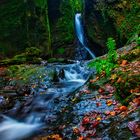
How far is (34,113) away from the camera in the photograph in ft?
23.0

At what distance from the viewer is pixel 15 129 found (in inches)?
257

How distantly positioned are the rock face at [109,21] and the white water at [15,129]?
27.6ft

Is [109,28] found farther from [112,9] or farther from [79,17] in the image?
[79,17]

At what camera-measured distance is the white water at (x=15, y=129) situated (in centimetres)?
615

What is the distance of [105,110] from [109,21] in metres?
12.2

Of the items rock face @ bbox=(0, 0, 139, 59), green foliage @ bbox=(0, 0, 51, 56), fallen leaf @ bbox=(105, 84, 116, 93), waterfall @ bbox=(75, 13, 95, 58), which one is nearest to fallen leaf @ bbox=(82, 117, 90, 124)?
fallen leaf @ bbox=(105, 84, 116, 93)

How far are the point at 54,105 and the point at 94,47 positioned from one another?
12669 millimetres

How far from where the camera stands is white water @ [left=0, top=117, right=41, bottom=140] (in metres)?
6.15

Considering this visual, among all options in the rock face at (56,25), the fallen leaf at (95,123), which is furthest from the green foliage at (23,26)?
the fallen leaf at (95,123)

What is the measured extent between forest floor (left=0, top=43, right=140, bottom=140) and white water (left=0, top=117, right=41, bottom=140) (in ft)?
2.03

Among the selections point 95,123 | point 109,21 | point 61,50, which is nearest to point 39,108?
point 95,123

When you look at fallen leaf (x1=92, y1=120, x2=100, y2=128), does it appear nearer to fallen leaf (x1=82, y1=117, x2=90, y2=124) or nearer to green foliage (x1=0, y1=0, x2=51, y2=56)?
fallen leaf (x1=82, y1=117, x2=90, y2=124)

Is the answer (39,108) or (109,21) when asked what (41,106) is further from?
(109,21)

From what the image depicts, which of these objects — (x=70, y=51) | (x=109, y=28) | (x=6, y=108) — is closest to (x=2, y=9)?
(x=70, y=51)
